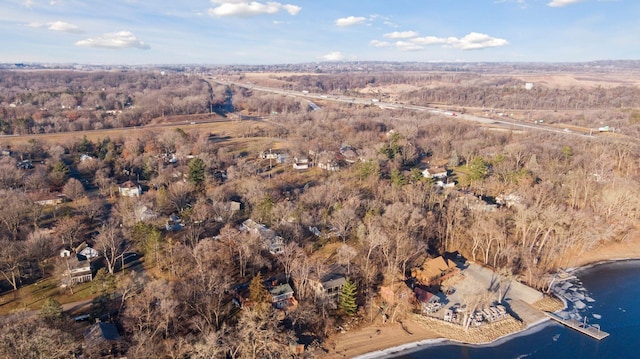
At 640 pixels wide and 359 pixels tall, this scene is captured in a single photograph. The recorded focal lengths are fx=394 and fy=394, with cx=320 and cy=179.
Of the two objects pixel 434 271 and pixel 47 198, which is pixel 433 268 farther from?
pixel 47 198

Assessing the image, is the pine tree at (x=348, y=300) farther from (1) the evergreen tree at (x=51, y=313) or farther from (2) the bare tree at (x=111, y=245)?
(1) the evergreen tree at (x=51, y=313)

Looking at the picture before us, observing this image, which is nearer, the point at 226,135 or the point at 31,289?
the point at 31,289

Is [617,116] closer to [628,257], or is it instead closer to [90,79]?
[628,257]

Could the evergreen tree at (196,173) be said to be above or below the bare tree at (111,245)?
above

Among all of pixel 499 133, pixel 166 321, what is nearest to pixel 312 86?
pixel 499 133

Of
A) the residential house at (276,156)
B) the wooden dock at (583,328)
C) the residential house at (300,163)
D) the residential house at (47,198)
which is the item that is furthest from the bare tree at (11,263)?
the wooden dock at (583,328)

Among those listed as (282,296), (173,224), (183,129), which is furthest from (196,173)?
(183,129)
